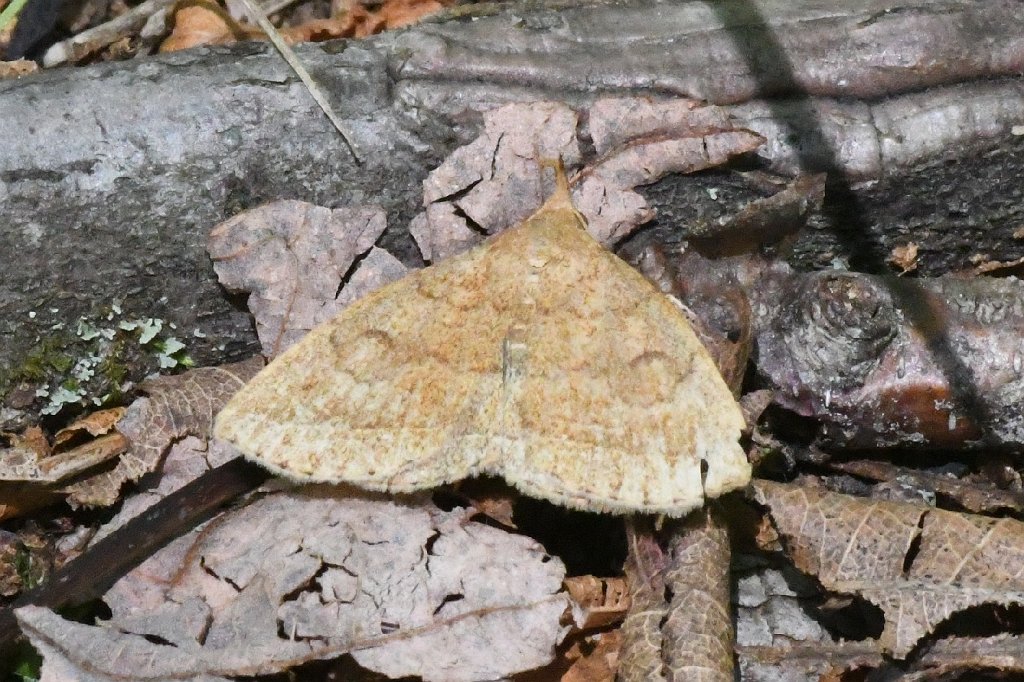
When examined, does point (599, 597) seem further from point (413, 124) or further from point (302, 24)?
point (302, 24)

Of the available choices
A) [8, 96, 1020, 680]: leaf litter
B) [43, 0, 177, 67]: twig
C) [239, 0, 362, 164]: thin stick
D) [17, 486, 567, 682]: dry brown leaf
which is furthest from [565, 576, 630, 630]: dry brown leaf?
[43, 0, 177, 67]: twig

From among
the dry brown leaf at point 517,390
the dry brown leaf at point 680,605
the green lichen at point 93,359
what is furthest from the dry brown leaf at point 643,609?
the green lichen at point 93,359

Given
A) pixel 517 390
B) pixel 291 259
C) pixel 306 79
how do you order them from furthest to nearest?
1. pixel 291 259
2. pixel 306 79
3. pixel 517 390

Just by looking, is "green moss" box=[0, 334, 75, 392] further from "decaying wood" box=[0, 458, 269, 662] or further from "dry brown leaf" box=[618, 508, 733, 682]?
"dry brown leaf" box=[618, 508, 733, 682]

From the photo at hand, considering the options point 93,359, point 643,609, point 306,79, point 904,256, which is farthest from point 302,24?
point 643,609

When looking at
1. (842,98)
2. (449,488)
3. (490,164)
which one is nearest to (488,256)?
(490,164)

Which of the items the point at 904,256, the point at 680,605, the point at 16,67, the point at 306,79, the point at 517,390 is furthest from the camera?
the point at 16,67

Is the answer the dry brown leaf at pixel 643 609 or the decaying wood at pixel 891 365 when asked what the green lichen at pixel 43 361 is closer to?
the dry brown leaf at pixel 643 609
